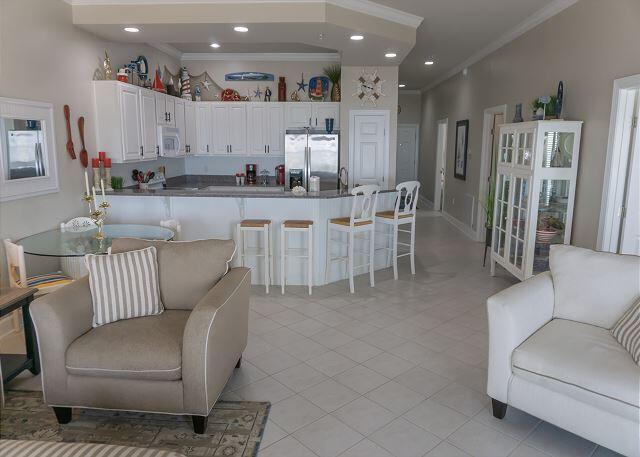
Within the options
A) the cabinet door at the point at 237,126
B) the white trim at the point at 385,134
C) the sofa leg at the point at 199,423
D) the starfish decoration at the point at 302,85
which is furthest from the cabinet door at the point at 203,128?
the sofa leg at the point at 199,423

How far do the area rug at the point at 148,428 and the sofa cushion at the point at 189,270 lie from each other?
0.68m

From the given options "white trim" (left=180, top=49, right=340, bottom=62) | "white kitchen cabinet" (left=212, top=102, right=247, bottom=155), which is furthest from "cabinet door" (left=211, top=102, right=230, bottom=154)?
"white trim" (left=180, top=49, right=340, bottom=62)

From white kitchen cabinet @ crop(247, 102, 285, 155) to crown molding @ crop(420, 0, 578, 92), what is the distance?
3166 millimetres

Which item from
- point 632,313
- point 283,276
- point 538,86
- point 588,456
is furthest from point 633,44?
point 283,276

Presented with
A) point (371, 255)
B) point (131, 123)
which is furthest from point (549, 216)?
point (131, 123)

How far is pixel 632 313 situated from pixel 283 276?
10.1 feet

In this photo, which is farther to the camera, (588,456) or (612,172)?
(612,172)

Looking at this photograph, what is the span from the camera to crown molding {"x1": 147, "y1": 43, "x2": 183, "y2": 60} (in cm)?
651

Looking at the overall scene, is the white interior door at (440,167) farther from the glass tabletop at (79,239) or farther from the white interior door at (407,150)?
the glass tabletop at (79,239)

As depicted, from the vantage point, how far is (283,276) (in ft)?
15.8

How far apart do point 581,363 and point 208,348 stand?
6.00ft

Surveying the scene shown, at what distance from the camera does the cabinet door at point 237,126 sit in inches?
293

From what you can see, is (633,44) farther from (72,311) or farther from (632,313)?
(72,311)

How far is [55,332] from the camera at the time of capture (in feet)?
7.88
